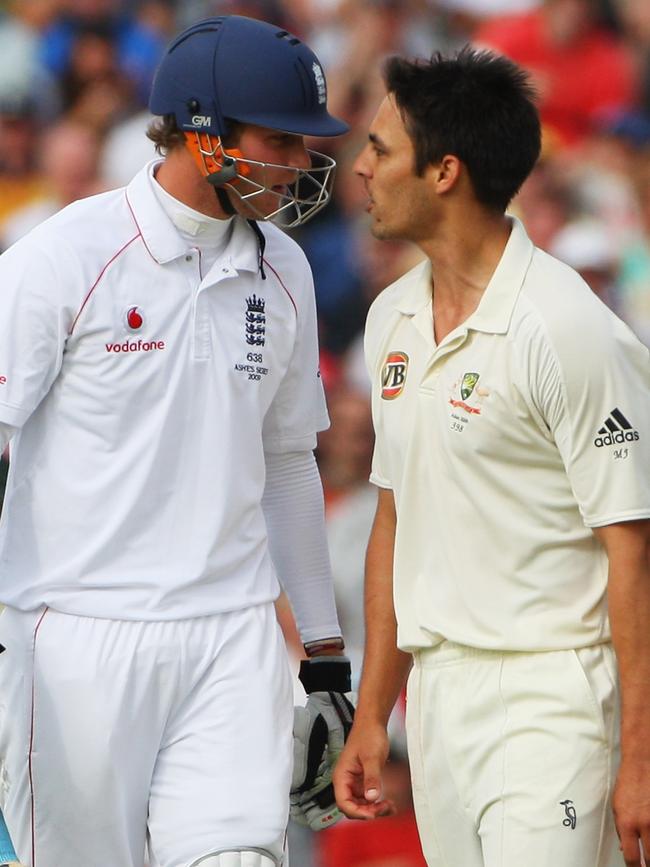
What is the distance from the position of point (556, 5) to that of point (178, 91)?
3.22m

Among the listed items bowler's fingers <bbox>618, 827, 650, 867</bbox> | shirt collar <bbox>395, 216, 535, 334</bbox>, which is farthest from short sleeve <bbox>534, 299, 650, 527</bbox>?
bowler's fingers <bbox>618, 827, 650, 867</bbox>

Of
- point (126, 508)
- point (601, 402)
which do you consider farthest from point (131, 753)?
point (601, 402)

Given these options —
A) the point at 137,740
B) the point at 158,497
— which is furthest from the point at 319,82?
the point at 137,740

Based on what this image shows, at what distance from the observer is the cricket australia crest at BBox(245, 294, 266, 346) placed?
10.8ft

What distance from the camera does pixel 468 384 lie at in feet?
9.43

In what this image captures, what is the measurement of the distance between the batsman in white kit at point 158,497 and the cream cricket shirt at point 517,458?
378 millimetres

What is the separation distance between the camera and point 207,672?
3191 mm

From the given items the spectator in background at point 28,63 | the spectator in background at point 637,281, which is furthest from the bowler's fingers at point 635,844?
the spectator in background at point 28,63

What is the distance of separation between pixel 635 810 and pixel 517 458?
0.65 m

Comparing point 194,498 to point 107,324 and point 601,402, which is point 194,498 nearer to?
point 107,324

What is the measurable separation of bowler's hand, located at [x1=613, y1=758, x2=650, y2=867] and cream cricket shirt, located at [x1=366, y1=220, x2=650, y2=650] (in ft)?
0.86

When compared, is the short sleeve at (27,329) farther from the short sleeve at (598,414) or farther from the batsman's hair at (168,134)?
the short sleeve at (598,414)

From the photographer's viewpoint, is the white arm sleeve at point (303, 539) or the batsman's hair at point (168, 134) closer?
the batsman's hair at point (168, 134)

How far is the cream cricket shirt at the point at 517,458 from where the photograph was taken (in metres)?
2.73
